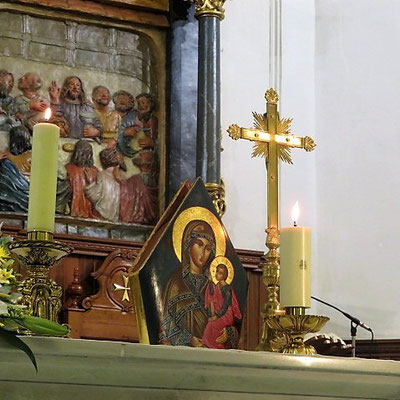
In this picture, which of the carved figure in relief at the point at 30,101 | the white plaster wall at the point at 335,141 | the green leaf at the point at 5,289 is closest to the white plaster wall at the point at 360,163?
the white plaster wall at the point at 335,141

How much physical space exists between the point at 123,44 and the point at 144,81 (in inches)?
9.7

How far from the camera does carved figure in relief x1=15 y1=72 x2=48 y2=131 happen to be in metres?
5.67

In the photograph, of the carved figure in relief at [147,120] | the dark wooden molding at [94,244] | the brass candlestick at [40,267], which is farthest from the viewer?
the carved figure in relief at [147,120]

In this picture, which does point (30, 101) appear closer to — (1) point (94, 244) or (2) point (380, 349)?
(1) point (94, 244)

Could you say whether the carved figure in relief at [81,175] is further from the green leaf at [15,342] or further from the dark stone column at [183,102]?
the green leaf at [15,342]

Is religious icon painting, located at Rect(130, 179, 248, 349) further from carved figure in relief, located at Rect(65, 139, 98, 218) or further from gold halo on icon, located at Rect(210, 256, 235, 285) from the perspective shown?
carved figure in relief, located at Rect(65, 139, 98, 218)

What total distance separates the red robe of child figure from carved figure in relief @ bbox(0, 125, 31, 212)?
122 inches

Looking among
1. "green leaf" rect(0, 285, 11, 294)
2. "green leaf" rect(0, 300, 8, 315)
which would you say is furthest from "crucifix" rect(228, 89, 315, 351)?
"green leaf" rect(0, 300, 8, 315)

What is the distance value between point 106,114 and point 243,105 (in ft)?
3.17

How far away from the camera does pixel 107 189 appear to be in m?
5.82

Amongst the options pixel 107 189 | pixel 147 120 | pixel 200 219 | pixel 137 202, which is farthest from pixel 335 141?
pixel 200 219

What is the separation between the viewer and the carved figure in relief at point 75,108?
5789 mm

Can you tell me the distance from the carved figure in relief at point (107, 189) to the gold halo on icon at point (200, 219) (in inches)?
127

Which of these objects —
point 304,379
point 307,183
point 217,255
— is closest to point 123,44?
point 307,183
